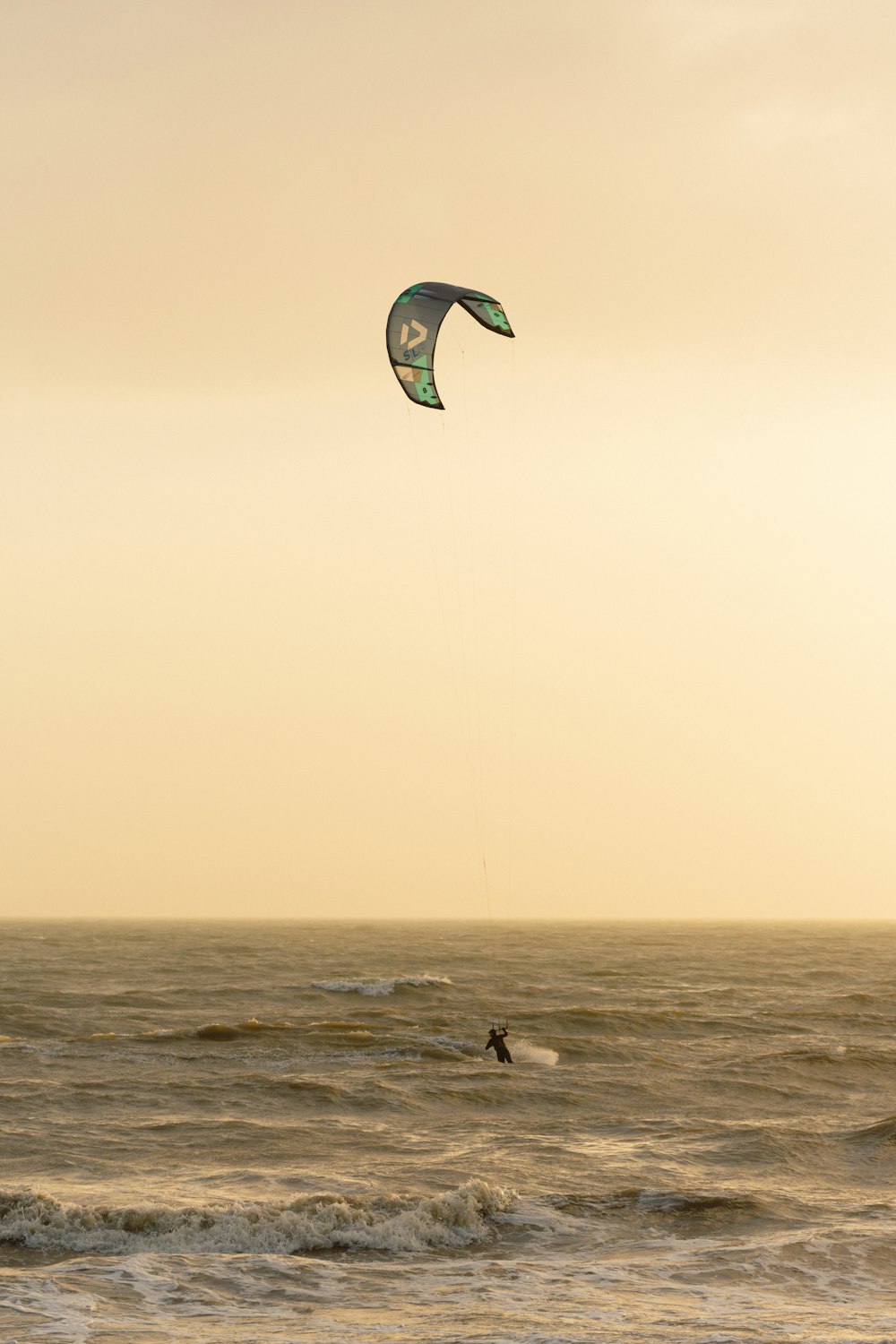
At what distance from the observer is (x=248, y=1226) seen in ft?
46.1

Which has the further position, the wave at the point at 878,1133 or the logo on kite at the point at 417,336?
the wave at the point at 878,1133

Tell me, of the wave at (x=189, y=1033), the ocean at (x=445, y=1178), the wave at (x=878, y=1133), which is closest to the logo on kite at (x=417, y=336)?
the ocean at (x=445, y=1178)

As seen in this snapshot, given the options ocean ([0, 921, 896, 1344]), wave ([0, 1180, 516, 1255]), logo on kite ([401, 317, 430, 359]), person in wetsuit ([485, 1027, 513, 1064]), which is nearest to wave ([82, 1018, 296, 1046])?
ocean ([0, 921, 896, 1344])

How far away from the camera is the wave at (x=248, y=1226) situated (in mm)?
13750

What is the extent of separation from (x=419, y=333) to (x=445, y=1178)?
1193 cm

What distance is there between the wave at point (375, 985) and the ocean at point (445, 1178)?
752 cm

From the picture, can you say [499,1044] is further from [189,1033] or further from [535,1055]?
[189,1033]

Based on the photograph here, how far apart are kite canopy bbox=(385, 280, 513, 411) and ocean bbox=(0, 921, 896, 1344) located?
10947 millimetres

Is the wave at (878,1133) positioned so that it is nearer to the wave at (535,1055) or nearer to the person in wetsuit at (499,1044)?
the person in wetsuit at (499,1044)

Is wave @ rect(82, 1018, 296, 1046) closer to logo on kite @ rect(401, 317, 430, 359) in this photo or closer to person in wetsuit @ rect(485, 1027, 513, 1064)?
person in wetsuit @ rect(485, 1027, 513, 1064)

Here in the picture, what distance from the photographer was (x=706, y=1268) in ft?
42.6

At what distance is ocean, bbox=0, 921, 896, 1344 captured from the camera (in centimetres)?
1159

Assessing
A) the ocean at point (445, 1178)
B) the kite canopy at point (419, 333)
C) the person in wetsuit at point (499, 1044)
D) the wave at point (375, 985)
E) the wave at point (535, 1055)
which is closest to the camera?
the ocean at point (445, 1178)

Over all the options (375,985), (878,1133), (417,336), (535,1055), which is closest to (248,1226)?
(878,1133)
